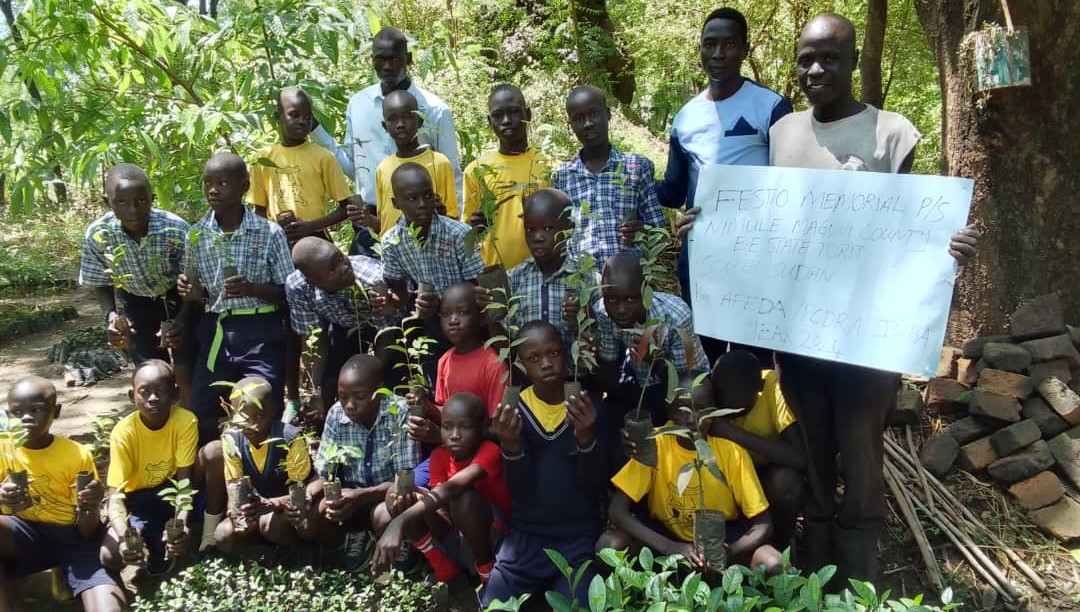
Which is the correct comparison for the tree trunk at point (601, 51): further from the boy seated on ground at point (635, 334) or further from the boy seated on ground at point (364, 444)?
the boy seated on ground at point (364, 444)

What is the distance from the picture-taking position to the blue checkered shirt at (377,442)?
12.1ft

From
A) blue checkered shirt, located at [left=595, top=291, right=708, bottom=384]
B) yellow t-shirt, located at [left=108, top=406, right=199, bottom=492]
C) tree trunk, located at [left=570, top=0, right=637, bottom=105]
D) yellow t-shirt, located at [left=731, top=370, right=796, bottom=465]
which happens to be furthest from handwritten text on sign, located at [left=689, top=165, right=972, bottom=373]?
tree trunk, located at [left=570, top=0, right=637, bottom=105]

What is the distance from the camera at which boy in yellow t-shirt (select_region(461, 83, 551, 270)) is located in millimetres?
4258

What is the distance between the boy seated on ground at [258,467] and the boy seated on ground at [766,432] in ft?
6.30

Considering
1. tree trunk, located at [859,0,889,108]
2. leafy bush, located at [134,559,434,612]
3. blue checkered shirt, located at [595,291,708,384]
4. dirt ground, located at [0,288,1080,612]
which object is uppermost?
tree trunk, located at [859,0,889,108]

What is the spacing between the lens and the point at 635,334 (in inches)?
126

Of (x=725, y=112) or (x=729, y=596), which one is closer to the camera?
(x=729, y=596)

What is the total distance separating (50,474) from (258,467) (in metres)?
0.91

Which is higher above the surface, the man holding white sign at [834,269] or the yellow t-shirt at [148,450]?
the man holding white sign at [834,269]

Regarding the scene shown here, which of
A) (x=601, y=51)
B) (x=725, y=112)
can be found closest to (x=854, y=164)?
(x=725, y=112)

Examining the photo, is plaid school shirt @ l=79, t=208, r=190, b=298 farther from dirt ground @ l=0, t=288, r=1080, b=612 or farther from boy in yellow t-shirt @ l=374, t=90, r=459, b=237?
boy in yellow t-shirt @ l=374, t=90, r=459, b=237

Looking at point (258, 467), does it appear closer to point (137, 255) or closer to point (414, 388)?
point (414, 388)

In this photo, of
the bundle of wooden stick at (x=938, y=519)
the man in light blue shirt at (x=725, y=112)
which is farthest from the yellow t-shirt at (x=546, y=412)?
the bundle of wooden stick at (x=938, y=519)

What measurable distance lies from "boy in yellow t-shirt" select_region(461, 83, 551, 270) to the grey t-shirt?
1.48 m
